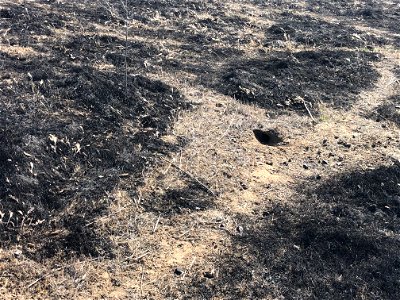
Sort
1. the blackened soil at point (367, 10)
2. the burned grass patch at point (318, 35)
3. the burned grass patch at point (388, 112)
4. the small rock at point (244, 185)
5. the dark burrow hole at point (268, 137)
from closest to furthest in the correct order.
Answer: the small rock at point (244, 185) < the dark burrow hole at point (268, 137) < the burned grass patch at point (388, 112) < the burned grass patch at point (318, 35) < the blackened soil at point (367, 10)

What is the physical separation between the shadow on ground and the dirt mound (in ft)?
9.00

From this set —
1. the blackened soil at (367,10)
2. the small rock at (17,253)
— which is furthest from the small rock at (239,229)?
the blackened soil at (367,10)

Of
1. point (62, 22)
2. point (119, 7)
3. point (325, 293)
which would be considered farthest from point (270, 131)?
point (119, 7)

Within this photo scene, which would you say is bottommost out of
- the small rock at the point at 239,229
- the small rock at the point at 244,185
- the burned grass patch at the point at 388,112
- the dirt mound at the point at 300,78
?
the small rock at the point at 239,229

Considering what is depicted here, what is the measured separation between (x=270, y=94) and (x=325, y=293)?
456cm

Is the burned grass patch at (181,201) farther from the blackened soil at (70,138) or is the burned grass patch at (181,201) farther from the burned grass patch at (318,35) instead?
the burned grass patch at (318,35)

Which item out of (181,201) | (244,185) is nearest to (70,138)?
(181,201)

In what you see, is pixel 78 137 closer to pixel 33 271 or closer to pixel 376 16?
pixel 33 271

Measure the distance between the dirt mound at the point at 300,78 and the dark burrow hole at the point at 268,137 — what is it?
0.94m

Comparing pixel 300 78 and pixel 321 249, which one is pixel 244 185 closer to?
pixel 321 249

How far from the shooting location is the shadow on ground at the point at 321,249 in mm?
3820

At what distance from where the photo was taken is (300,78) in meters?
8.60

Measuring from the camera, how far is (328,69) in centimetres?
916

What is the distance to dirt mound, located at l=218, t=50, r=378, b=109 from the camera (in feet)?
25.1
